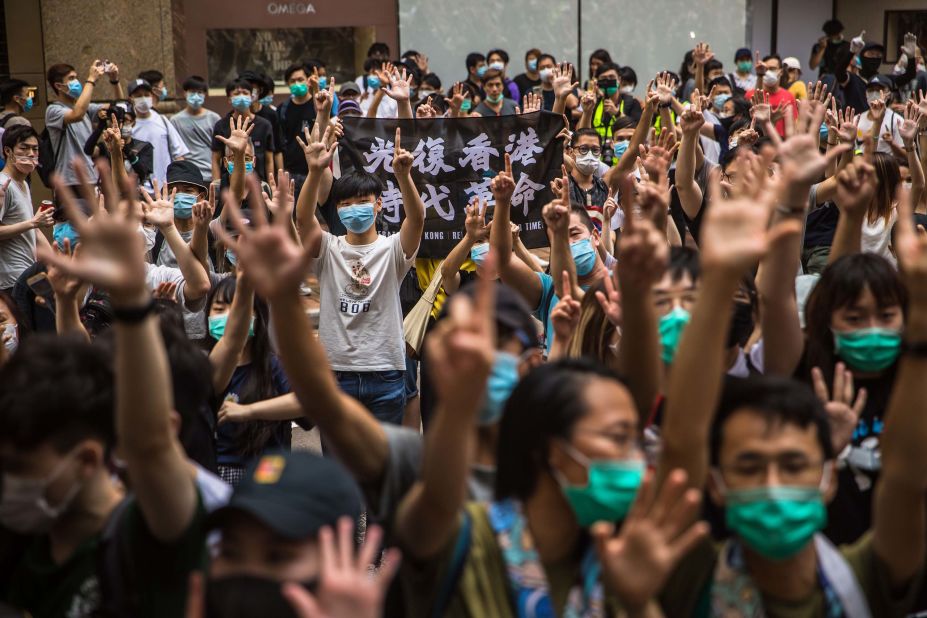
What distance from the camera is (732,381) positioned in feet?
9.16

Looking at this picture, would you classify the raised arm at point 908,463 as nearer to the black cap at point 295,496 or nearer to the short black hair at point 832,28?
the black cap at point 295,496

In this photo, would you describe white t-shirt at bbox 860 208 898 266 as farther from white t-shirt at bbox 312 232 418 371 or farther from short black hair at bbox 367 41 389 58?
short black hair at bbox 367 41 389 58

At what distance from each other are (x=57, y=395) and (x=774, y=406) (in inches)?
59.8

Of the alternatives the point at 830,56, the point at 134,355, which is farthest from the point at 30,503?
the point at 830,56

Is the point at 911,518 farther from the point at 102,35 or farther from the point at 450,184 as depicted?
the point at 102,35

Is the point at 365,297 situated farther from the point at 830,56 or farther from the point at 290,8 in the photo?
the point at 830,56

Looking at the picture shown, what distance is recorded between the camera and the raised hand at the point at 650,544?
7.29 ft

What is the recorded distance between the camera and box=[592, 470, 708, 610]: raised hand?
2221 millimetres

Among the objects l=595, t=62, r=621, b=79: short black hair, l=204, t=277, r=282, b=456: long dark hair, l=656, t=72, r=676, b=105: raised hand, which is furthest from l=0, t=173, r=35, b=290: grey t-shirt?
l=595, t=62, r=621, b=79: short black hair

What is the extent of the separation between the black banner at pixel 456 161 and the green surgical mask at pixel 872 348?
389 centimetres

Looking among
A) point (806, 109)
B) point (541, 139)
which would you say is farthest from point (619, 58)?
point (806, 109)

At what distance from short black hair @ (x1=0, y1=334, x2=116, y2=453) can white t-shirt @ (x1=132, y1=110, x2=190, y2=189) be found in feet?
28.8

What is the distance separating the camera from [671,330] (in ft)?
10.4

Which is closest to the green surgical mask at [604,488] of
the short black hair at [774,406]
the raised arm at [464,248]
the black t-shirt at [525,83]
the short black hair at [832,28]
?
the short black hair at [774,406]
